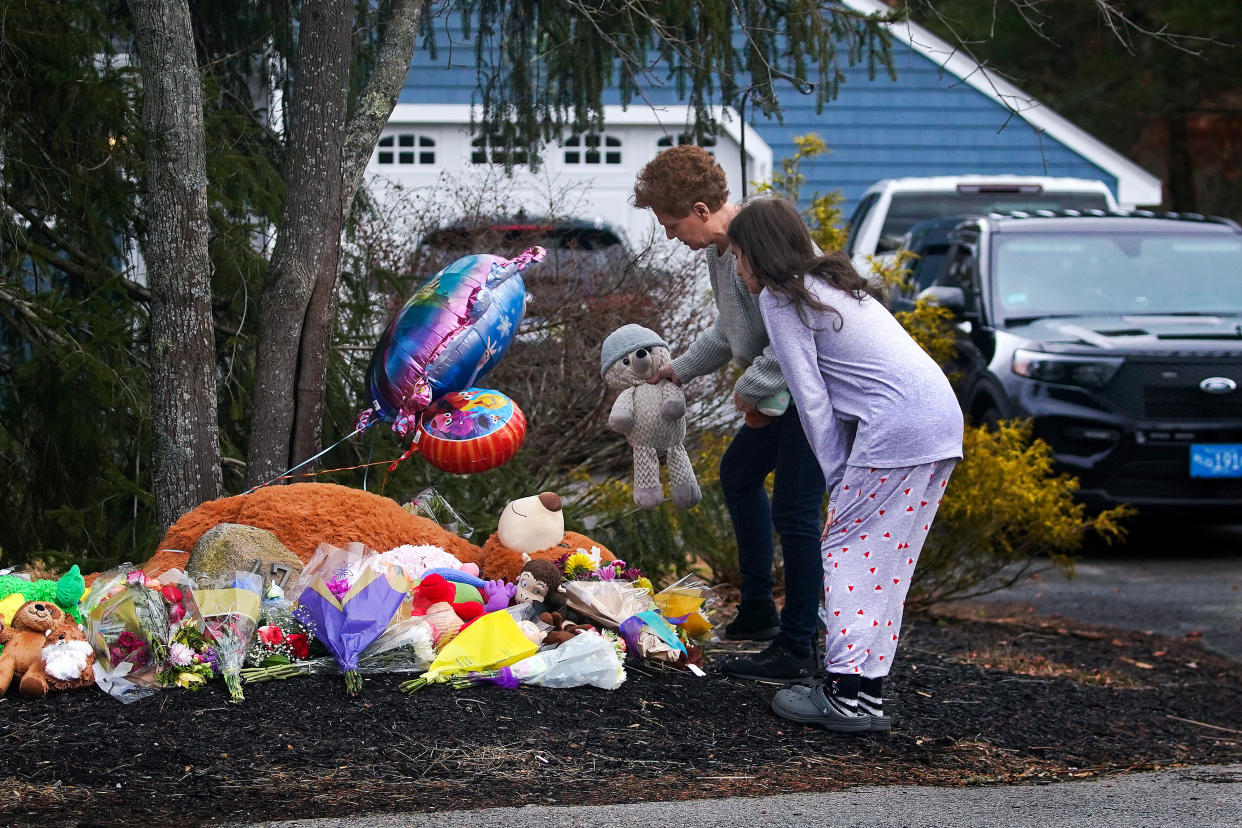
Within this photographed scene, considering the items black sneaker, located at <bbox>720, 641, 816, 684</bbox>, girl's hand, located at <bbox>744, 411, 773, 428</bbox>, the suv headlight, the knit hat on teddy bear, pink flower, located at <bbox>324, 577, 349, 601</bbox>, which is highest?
the knit hat on teddy bear

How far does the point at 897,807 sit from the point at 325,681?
1671mm

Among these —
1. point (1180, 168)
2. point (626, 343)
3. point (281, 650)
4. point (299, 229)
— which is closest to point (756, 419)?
point (626, 343)

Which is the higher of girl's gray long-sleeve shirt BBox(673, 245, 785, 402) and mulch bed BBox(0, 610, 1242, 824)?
girl's gray long-sleeve shirt BBox(673, 245, 785, 402)

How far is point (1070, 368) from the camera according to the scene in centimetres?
812

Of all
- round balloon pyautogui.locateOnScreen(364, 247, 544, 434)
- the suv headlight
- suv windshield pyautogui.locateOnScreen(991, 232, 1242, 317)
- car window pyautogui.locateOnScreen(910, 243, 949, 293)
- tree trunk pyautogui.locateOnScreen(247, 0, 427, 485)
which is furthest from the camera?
car window pyautogui.locateOnScreen(910, 243, 949, 293)

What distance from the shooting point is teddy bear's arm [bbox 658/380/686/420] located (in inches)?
187

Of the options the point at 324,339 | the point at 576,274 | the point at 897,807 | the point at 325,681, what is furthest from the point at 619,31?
the point at 897,807

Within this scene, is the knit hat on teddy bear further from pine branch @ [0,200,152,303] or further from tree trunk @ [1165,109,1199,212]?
tree trunk @ [1165,109,1199,212]

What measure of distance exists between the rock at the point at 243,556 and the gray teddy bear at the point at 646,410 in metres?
1.16

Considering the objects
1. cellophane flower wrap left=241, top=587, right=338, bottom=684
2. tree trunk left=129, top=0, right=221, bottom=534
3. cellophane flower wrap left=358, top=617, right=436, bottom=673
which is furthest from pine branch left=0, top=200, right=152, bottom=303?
cellophane flower wrap left=358, top=617, right=436, bottom=673

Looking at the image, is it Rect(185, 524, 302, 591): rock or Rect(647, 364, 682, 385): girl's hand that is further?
Rect(647, 364, 682, 385): girl's hand

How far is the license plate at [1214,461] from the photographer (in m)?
7.95

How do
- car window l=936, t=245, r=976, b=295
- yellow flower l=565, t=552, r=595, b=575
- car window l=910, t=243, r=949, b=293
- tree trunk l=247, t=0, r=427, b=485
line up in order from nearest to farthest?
yellow flower l=565, t=552, r=595, b=575
tree trunk l=247, t=0, r=427, b=485
car window l=936, t=245, r=976, b=295
car window l=910, t=243, r=949, b=293

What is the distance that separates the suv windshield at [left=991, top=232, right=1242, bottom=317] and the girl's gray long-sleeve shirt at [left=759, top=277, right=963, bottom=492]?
5164 mm
